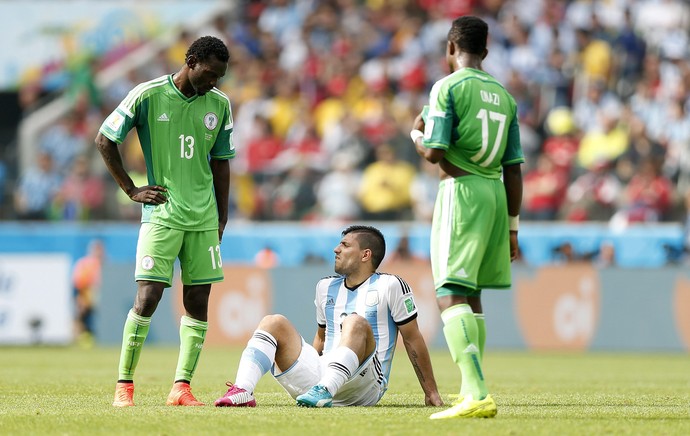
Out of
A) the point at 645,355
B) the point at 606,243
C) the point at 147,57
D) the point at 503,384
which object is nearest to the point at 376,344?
the point at 503,384

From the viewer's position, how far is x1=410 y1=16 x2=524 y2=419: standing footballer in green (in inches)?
309

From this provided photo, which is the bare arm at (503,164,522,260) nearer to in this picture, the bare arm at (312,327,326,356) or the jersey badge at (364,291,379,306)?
the jersey badge at (364,291,379,306)

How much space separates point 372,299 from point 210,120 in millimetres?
1805

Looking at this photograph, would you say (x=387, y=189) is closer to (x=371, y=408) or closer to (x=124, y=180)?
(x=124, y=180)

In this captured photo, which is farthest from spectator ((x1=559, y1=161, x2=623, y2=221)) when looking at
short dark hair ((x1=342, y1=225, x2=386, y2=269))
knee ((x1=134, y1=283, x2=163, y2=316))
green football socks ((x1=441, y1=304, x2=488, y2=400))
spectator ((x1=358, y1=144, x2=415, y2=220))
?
green football socks ((x1=441, y1=304, x2=488, y2=400))

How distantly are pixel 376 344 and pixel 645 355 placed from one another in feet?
35.0

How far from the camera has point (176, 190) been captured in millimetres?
9023

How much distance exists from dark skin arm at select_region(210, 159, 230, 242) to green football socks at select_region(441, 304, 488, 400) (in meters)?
2.33

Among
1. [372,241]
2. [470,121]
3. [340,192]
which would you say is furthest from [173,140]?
[340,192]

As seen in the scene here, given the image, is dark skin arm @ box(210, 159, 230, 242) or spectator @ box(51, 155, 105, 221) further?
spectator @ box(51, 155, 105, 221)

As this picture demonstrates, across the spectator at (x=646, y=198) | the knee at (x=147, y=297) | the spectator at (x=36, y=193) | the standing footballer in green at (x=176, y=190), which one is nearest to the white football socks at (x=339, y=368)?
the standing footballer in green at (x=176, y=190)

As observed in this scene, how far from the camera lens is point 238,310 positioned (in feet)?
66.4

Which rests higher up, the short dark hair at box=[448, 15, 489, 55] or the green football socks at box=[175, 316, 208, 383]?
the short dark hair at box=[448, 15, 489, 55]

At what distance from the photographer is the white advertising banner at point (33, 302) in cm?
2083
